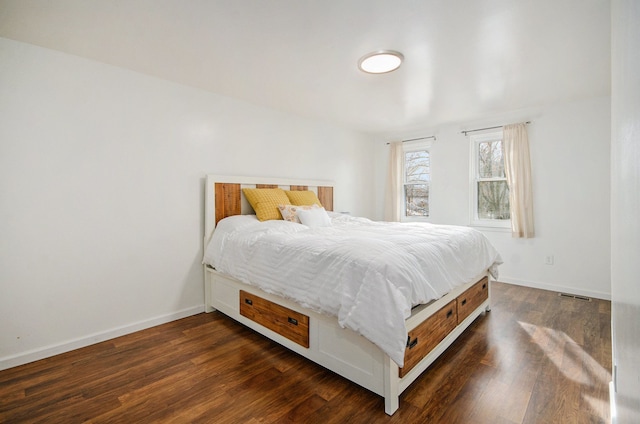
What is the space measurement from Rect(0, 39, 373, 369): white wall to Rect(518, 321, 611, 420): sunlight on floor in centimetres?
318

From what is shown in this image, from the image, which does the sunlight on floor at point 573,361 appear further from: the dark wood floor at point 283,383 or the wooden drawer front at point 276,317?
the wooden drawer front at point 276,317

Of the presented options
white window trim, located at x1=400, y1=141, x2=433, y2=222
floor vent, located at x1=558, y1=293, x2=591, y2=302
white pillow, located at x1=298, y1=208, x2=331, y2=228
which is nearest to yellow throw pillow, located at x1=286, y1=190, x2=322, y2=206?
white pillow, located at x1=298, y1=208, x2=331, y2=228

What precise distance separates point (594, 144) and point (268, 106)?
392 cm

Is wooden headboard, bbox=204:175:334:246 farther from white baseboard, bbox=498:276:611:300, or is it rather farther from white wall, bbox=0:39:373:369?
white baseboard, bbox=498:276:611:300

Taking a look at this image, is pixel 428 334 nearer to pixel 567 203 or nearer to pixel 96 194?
pixel 96 194

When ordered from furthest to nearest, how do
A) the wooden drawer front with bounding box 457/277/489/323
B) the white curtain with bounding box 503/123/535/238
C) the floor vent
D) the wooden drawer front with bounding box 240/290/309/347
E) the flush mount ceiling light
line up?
the white curtain with bounding box 503/123/535/238 → the floor vent → the wooden drawer front with bounding box 457/277/489/323 → the flush mount ceiling light → the wooden drawer front with bounding box 240/290/309/347

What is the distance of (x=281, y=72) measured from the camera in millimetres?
2652

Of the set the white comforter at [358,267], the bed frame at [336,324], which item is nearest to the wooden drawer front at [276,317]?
the bed frame at [336,324]

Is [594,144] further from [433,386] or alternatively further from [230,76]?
[230,76]

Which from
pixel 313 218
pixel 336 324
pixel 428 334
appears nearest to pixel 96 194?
pixel 313 218

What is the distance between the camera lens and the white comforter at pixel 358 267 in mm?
1568

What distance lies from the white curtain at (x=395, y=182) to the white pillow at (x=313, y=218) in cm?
226

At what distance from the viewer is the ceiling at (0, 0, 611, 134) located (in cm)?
177

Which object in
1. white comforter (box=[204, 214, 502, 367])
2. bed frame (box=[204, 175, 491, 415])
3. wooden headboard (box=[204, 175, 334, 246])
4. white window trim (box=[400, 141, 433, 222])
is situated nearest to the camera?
white comforter (box=[204, 214, 502, 367])
